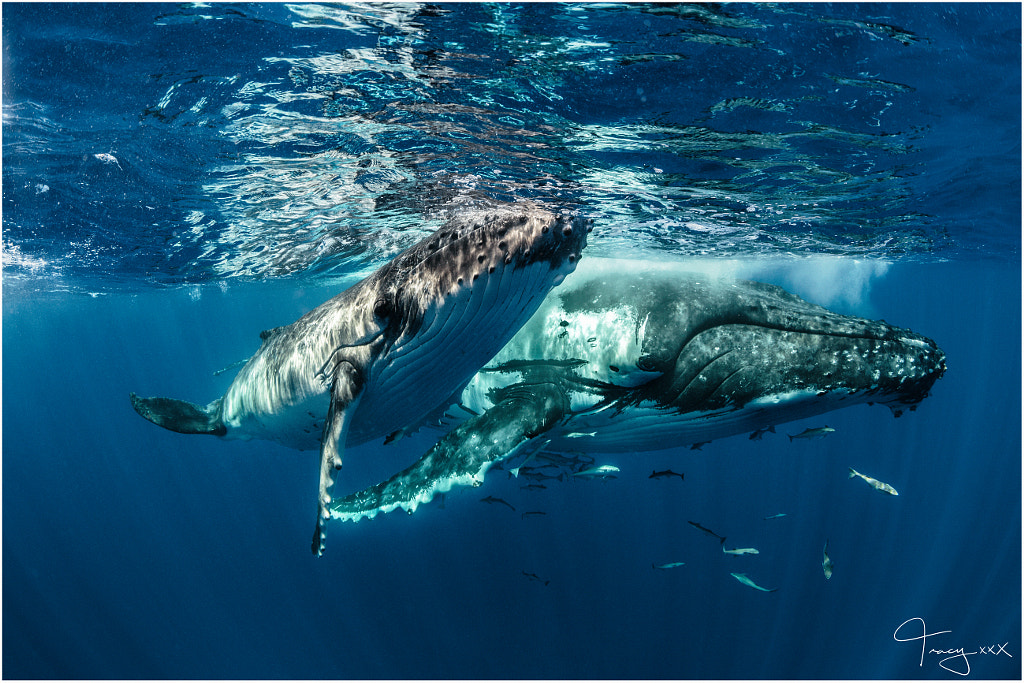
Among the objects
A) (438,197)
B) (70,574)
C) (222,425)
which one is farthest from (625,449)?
(70,574)

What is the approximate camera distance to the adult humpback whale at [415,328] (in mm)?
2777

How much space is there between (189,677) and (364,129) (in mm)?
30274

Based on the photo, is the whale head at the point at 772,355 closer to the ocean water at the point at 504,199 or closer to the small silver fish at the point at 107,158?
the ocean water at the point at 504,199

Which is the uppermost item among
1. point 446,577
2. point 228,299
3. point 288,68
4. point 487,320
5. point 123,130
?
point 288,68

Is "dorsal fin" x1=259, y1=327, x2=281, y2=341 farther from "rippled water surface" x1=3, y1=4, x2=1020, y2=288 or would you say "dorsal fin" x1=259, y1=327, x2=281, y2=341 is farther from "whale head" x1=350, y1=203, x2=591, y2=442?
"rippled water surface" x1=3, y1=4, x2=1020, y2=288

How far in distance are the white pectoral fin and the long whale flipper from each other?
0.49 metres

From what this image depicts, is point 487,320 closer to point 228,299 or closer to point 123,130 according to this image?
point 123,130

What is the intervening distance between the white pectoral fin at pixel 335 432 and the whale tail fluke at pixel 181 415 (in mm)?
3431

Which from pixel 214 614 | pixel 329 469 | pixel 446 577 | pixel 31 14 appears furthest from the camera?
pixel 214 614

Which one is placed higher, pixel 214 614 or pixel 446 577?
pixel 446 577

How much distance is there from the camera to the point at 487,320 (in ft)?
10.5

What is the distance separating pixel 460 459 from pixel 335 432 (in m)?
0.93

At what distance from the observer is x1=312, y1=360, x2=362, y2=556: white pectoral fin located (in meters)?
3.06
